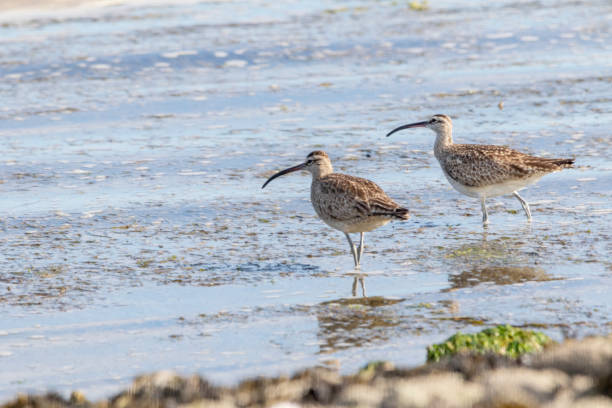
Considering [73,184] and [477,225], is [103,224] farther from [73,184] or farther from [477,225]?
[477,225]

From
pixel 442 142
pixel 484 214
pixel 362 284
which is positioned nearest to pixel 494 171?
pixel 484 214

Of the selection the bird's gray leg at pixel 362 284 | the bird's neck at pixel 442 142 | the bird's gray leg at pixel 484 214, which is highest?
the bird's neck at pixel 442 142

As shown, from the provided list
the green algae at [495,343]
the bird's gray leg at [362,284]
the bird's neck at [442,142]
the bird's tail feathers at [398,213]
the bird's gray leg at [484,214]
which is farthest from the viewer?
the bird's neck at [442,142]

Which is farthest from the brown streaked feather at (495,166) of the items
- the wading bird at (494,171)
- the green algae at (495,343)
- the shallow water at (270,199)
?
the green algae at (495,343)

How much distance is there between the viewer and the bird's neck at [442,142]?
11445mm

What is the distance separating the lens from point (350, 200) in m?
9.30

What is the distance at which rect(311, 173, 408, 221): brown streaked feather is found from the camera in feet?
30.2

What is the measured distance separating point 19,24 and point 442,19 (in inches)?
373

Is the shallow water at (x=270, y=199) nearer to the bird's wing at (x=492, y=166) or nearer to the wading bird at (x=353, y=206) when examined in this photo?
the wading bird at (x=353, y=206)

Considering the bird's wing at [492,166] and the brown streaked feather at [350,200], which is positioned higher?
the bird's wing at [492,166]

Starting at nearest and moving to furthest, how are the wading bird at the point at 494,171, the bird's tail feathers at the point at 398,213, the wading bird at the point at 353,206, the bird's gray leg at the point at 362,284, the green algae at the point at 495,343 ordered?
the green algae at the point at 495,343
the bird's gray leg at the point at 362,284
the bird's tail feathers at the point at 398,213
the wading bird at the point at 353,206
the wading bird at the point at 494,171

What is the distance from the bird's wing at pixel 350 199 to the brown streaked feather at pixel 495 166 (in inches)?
58.7

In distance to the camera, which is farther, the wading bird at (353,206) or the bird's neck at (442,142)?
the bird's neck at (442,142)

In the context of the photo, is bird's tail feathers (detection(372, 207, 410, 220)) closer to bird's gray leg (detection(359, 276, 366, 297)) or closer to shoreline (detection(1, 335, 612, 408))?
bird's gray leg (detection(359, 276, 366, 297))
